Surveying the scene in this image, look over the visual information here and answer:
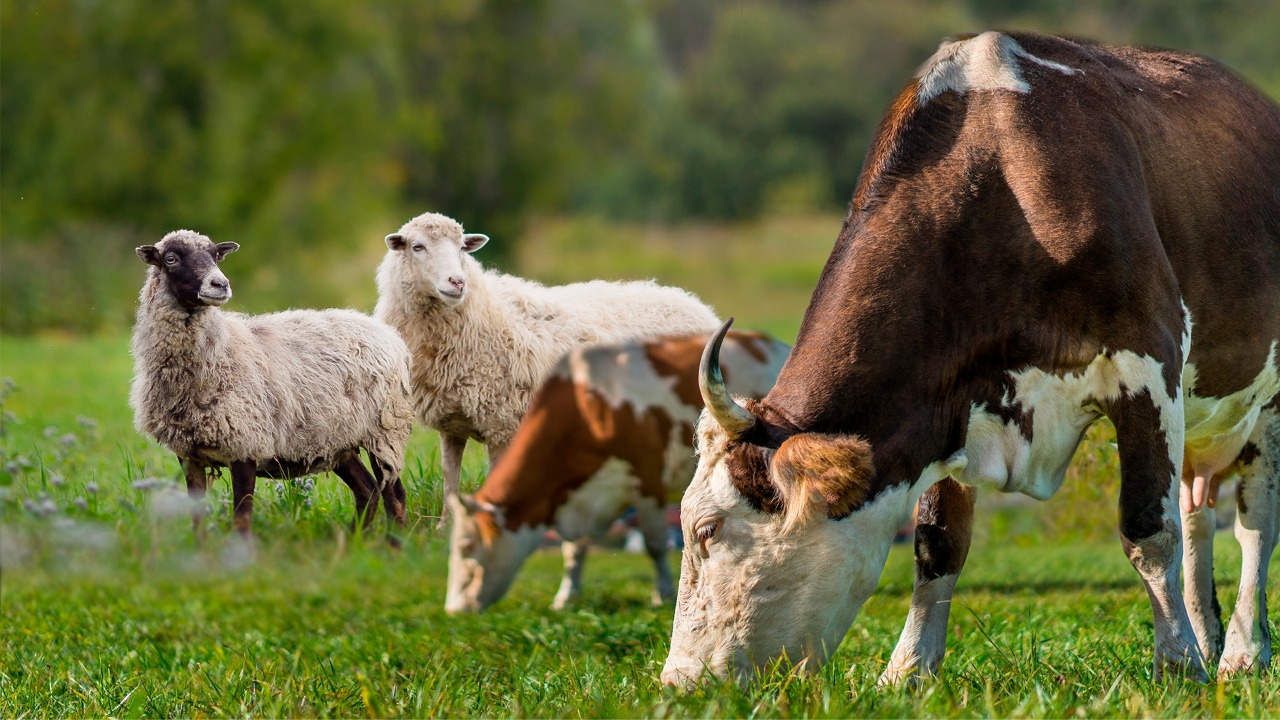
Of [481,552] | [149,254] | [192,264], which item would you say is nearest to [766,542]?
[481,552]

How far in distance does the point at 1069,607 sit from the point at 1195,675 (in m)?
2.37

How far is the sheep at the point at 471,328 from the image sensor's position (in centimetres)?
403

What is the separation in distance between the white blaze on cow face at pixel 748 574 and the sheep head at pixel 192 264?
1552 millimetres

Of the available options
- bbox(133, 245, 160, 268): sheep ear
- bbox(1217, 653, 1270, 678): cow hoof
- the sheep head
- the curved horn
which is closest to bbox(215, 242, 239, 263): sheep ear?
the sheep head

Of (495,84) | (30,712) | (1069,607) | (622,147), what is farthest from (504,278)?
(622,147)

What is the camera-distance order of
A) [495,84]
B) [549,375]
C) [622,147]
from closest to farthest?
[549,375]
[495,84]
[622,147]

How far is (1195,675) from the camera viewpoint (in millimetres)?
4480

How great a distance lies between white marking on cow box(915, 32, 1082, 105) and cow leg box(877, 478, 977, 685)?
1492mm

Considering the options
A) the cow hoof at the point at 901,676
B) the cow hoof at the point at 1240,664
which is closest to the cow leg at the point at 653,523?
the cow hoof at the point at 901,676

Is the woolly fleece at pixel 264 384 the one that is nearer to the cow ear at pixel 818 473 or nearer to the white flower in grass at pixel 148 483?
the white flower in grass at pixel 148 483

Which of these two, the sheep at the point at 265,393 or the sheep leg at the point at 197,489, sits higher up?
the sheep at the point at 265,393

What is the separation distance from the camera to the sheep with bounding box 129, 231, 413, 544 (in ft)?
13.2

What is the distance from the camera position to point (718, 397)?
3760 mm

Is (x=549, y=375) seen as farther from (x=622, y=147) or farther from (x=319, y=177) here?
(x=622, y=147)
